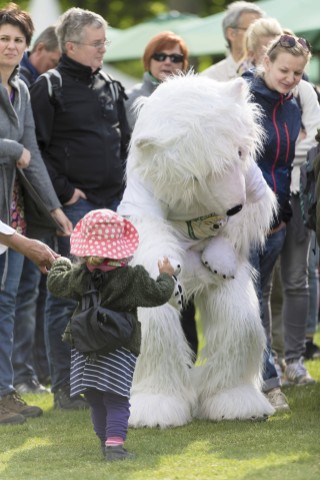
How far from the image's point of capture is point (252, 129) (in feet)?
20.0

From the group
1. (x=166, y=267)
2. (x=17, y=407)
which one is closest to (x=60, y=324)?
(x=17, y=407)

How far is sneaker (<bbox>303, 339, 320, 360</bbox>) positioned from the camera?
29.1 ft

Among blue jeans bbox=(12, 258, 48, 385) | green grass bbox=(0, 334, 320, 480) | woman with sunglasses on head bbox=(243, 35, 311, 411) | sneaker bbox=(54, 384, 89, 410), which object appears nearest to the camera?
green grass bbox=(0, 334, 320, 480)

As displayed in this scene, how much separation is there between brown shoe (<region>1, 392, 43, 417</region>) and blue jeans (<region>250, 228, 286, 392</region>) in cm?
136

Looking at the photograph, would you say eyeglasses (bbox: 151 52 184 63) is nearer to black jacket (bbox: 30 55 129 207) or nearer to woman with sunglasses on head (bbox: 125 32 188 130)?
woman with sunglasses on head (bbox: 125 32 188 130)

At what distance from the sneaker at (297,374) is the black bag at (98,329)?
268 cm

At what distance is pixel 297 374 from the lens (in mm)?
7695

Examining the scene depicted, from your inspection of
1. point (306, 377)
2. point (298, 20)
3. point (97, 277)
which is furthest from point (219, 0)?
point (97, 277)

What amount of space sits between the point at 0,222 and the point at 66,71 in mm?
1433

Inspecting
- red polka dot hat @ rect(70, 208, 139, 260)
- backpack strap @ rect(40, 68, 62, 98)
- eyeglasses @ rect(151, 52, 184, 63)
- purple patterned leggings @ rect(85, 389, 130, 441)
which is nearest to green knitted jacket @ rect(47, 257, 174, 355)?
red polka dot hat @ rect(70, 208, 139, 260)

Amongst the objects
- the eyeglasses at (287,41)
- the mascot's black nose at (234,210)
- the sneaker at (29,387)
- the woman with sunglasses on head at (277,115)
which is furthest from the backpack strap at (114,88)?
the sneaker at (29,387)

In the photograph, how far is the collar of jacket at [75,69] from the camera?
23.0ft

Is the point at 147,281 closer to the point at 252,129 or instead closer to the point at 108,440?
the point at 108,440

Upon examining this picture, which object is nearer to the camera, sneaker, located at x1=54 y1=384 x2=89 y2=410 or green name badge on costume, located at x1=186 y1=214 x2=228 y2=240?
green name badge on costume, located at x1=186 y1=214 x2=228 y2=240
